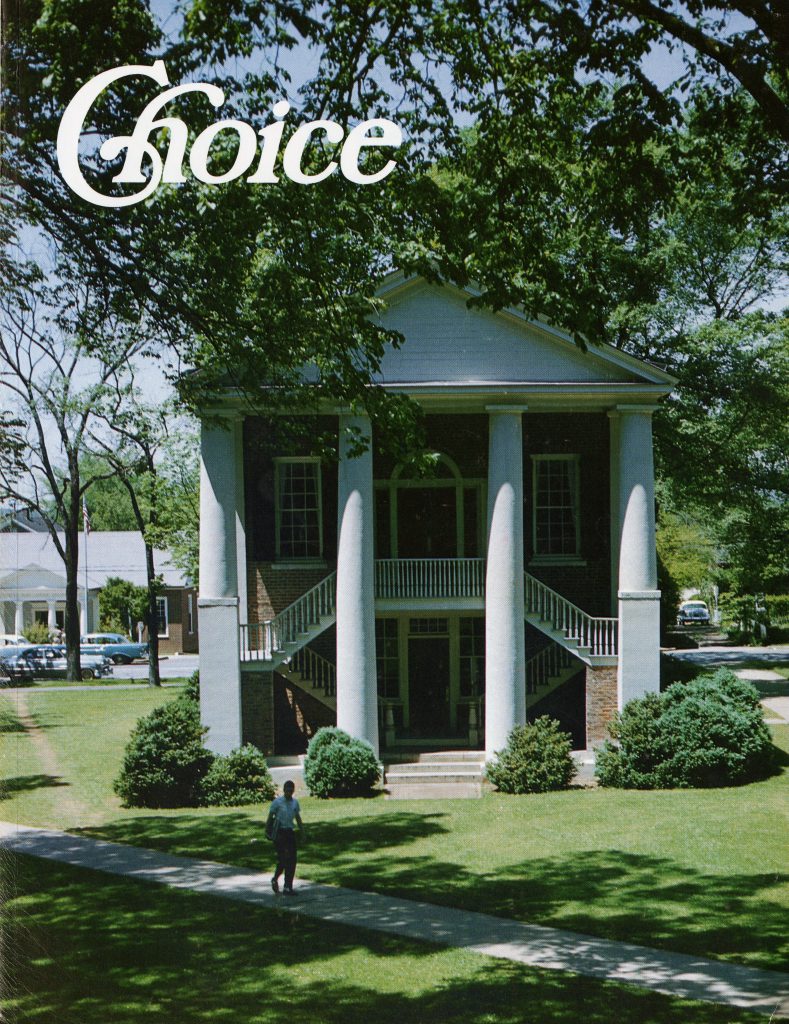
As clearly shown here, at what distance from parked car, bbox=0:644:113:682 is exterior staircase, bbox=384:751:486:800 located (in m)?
3.55

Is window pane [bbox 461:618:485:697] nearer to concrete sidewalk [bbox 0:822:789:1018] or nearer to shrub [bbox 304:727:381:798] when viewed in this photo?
shrub [bbox 304:727:381:798]

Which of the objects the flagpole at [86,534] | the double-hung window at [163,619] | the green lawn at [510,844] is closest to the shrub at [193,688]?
the green lawn at [510,844]

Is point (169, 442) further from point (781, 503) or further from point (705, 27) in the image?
point (781, 503)

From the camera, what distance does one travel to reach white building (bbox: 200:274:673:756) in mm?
13172

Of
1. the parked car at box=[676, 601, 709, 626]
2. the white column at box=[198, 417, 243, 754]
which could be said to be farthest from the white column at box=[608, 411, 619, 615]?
the white column at box=[198, 417, 243, 754]

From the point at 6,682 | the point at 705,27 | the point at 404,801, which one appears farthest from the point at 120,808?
the point at 705,27

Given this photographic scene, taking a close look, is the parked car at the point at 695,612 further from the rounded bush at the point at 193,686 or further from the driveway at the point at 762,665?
the rounded bush at the point at 193,686

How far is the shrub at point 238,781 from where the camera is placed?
37.1ft

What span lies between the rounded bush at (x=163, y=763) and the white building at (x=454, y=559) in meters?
0.57

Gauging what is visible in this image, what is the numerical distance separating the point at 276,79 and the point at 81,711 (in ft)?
21.1

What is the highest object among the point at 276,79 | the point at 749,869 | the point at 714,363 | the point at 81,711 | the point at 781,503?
the point at 276,79

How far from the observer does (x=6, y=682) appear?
9.34 m

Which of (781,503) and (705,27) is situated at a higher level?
(705,27)

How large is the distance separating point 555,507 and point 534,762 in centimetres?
432
